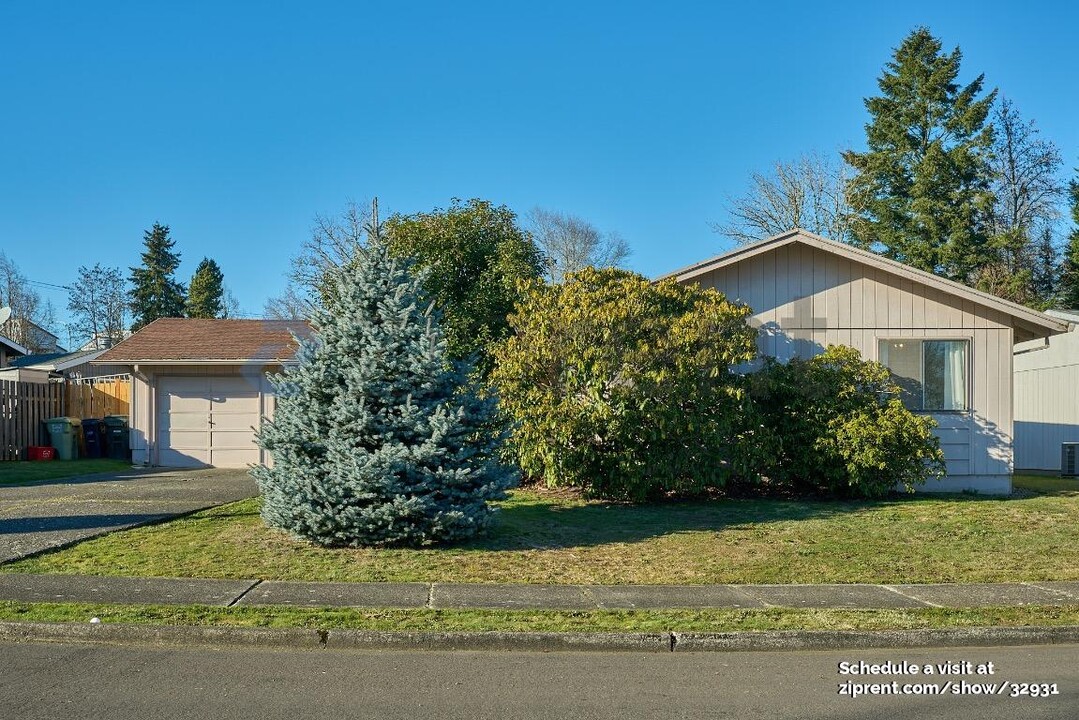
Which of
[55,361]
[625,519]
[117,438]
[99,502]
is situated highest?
[55,361]

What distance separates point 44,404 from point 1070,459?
24252mm

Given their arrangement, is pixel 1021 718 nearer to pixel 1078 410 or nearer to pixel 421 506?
pixel 421 506

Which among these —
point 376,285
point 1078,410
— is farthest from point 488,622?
point 1078,410

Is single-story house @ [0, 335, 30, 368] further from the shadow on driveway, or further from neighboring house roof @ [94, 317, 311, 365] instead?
the shadow on driveway

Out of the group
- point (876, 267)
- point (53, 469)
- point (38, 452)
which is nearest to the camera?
point (876, 267)

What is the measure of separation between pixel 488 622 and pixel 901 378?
11515 mm

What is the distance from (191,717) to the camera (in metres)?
5.47

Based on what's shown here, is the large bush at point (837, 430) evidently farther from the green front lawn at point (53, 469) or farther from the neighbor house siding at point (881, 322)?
the green front lawn at point (53, 469)

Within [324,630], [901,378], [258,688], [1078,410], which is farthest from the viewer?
[1078,410]

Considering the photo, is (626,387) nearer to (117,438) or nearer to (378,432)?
(378,432)

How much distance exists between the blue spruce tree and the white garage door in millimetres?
10185

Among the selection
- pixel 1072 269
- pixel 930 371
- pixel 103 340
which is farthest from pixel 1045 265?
pixel 103 340

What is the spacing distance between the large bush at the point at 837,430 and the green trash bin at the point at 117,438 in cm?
1549

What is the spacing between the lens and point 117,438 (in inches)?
910
